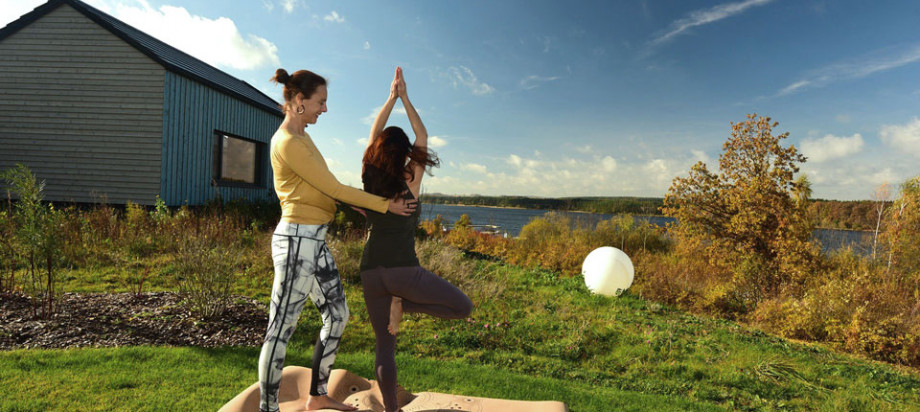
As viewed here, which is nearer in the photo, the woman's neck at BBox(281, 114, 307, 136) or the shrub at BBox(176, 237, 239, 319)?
the woman's neck at BBox(281, 114, 307, 136)

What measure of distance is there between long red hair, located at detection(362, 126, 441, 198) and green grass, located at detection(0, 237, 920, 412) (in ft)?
7.15

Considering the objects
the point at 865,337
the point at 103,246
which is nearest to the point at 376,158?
the point at 865,337

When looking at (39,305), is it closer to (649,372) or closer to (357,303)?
(357,303)

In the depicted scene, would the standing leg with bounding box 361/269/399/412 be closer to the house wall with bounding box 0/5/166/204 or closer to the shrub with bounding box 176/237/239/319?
the shrub with bounding box 176/237/239/319

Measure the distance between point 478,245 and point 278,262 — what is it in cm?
1162

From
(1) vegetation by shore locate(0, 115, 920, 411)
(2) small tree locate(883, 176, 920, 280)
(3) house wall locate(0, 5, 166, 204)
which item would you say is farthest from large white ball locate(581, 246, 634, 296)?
(3) house wall locate(0, 5, 166, 204)

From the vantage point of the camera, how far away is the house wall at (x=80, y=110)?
11.2m

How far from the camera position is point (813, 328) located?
278 inches

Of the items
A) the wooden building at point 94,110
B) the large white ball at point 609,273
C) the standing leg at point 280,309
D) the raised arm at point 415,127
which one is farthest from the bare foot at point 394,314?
the wooden building at point 94,110

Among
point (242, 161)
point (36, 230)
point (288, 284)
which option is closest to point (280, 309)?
point (288, 284)

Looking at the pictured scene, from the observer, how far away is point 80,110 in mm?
11547

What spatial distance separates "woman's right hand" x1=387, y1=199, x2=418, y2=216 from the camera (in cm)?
243

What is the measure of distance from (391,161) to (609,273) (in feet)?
21.7

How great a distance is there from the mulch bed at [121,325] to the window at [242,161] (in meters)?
8.92
